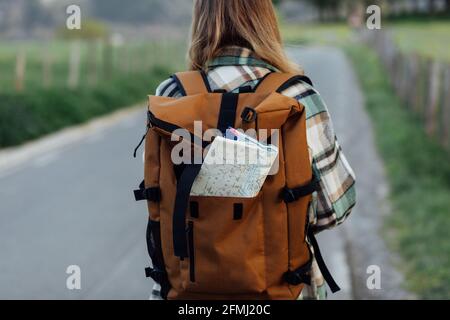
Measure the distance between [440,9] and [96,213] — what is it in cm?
7586

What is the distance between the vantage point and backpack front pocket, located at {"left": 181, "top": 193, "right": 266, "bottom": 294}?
2.21 m

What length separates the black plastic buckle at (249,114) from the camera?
87.1 inches

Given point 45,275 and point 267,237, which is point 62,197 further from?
point 267,237

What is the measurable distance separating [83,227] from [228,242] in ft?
18.4

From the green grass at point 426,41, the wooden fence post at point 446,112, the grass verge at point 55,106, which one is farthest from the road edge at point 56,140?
the green grass at point 426,41

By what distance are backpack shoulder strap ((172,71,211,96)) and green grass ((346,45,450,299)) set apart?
3.18m

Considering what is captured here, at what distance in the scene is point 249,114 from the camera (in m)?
2.21

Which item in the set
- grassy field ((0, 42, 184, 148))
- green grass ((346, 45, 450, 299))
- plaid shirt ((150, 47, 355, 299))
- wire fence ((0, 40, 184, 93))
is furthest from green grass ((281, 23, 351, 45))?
plaid shirt ((150, 47, 355, 299))

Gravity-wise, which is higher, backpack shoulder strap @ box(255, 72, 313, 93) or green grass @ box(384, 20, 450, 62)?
backpack shoulder strap @ box(255, 72, 313, 93)

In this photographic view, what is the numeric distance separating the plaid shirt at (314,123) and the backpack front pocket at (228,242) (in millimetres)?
277

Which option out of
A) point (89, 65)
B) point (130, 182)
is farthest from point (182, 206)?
point (89, 65)

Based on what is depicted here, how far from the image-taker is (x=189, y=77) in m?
2.43

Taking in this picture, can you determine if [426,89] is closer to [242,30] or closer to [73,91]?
[73,91]

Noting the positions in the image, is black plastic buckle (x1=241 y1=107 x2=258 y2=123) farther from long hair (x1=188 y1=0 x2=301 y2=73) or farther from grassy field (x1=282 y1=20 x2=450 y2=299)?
grassy field (x1=282 y1=20 x2=450 y2=299)
